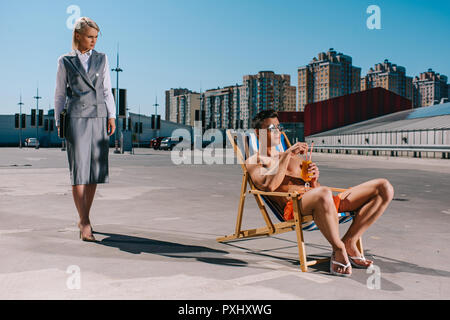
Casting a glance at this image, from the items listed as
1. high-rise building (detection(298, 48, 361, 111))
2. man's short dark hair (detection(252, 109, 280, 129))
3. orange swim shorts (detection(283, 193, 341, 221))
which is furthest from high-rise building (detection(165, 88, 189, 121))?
orange swim shorts (detection(283, 193, 341, 221))

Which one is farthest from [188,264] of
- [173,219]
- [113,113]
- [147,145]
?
[147,145]

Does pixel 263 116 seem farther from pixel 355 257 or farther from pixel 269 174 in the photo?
pixel 355 257

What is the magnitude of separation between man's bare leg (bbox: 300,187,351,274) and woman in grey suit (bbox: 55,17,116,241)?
2434mm

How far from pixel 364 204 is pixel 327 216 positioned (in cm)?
49

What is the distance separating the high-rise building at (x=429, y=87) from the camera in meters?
130

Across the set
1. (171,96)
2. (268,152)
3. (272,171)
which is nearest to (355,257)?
(272,171)

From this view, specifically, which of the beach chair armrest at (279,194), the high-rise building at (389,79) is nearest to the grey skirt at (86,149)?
the beach chair armrest at (279,194)

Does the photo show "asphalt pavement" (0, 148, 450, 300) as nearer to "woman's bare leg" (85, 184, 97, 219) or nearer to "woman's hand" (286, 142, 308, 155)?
"woman's bare leg" (85, 184, 97, 219)

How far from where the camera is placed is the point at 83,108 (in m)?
4.80

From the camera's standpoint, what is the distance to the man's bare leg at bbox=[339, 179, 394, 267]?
3824 mm

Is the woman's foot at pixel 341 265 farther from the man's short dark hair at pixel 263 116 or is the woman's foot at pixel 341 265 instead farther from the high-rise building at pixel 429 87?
the high-rise building at pixel 429 87

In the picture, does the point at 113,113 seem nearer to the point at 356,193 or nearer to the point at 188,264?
the point at 188,264
